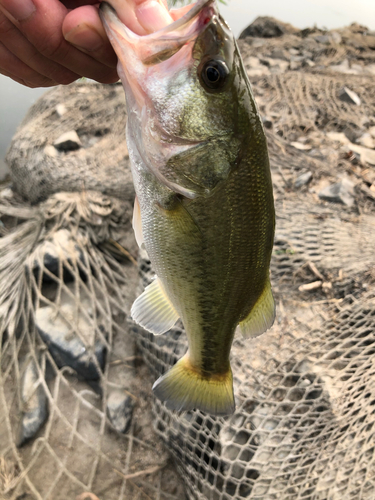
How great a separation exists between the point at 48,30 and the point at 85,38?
0.12 metres

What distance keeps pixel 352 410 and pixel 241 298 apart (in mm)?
1129

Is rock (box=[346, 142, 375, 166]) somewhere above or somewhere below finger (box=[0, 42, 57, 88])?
below

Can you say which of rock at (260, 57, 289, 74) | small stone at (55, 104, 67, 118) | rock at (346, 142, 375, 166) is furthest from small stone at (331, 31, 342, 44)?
small stone at (55, 104, 67, 118)

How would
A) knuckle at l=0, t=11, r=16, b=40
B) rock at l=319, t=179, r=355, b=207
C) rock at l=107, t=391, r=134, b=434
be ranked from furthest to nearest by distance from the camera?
rock at l=319, t=179, r=355, b=207, rock at l=107, t=391, r=134, b=434, knuckle at l=0, t=11, r=16, b=40

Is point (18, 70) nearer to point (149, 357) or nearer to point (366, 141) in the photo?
point (149, 357)

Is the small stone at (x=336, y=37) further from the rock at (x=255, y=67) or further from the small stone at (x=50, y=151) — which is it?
the small stone at (x=50, y=151)

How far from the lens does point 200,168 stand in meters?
0.97

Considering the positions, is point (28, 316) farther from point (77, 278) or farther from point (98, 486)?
point (98, 486)

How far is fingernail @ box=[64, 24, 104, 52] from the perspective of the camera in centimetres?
95

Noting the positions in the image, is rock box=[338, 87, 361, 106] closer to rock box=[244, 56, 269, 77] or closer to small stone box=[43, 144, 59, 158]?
rock box=[244, 56, 269, 77]

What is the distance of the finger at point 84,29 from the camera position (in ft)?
3.09

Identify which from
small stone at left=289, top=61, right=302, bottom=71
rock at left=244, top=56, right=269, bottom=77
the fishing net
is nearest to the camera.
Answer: the fishing net

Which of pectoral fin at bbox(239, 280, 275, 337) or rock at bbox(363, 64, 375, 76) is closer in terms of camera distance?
pectoral fin at bbox(239, 280, 275, 337)

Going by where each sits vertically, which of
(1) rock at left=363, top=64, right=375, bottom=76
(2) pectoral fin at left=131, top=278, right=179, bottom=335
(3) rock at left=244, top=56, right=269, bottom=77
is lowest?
(1) rock at left=363, top=64, right=375, bottom=76
